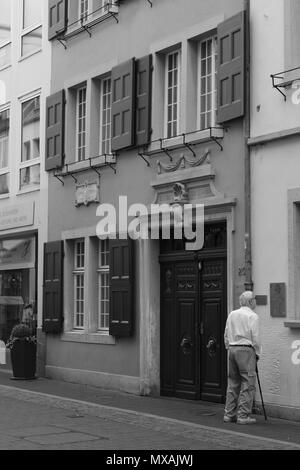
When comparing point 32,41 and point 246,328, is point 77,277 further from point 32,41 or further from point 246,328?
point 246,328

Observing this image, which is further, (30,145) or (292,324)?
(30,145)

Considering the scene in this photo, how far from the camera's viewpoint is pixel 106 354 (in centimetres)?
1694

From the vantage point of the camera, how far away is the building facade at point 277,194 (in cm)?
1258

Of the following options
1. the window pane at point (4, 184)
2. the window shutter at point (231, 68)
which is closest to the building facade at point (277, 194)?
the window shutter at point (231, 68)

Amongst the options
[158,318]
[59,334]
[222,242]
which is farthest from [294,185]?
[59,334]

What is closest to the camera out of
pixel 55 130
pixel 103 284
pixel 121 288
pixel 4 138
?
pixel 121 288

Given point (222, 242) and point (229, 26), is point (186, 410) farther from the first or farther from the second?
point (229, 26)

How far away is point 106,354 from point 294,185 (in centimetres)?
599

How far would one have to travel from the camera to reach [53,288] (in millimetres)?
18766

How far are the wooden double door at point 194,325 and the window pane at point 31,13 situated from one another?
7.72 metres

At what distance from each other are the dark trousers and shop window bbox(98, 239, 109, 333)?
566 cm

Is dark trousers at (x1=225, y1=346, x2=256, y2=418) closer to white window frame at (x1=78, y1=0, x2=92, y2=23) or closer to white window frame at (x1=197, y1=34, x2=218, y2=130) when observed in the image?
white window frame at (x1=197, y1=34, x2=218, y2=130)

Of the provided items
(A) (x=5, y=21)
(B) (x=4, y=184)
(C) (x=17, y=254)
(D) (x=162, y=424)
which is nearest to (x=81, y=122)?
(B) (x=4, y=184)

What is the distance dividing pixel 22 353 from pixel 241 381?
24.1 feet
